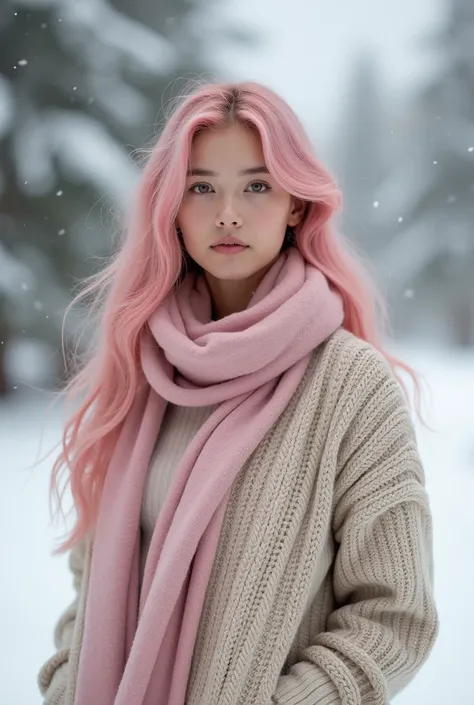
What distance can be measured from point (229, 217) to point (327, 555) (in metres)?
0.51

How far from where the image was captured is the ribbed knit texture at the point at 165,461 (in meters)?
1.17

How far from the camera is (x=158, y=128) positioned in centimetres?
214

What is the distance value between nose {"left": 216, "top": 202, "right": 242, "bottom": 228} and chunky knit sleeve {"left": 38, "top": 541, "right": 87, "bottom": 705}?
66 cm

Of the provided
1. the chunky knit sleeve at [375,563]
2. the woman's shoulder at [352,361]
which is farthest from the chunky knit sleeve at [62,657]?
the woman's shoulder at [352,361]

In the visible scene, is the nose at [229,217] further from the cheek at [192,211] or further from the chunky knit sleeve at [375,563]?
the chunky knit sleeve at [375,563]

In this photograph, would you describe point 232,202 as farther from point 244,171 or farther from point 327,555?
point 327,555

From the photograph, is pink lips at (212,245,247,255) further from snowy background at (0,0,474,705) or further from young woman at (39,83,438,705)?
snowy background at (0,0,474,705)

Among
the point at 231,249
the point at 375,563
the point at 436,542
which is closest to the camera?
the point at 375,563

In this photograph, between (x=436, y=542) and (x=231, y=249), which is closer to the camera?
(x=231, y=249)

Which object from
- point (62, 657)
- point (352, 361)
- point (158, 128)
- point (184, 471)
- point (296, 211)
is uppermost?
point (158, 128)

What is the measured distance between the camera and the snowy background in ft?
7.22

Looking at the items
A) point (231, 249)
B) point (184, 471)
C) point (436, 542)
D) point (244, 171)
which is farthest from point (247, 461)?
point (436, 542)

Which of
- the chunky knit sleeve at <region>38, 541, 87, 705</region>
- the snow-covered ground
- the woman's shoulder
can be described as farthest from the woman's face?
the snow-covered ground

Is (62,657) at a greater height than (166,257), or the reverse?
(166,257)
